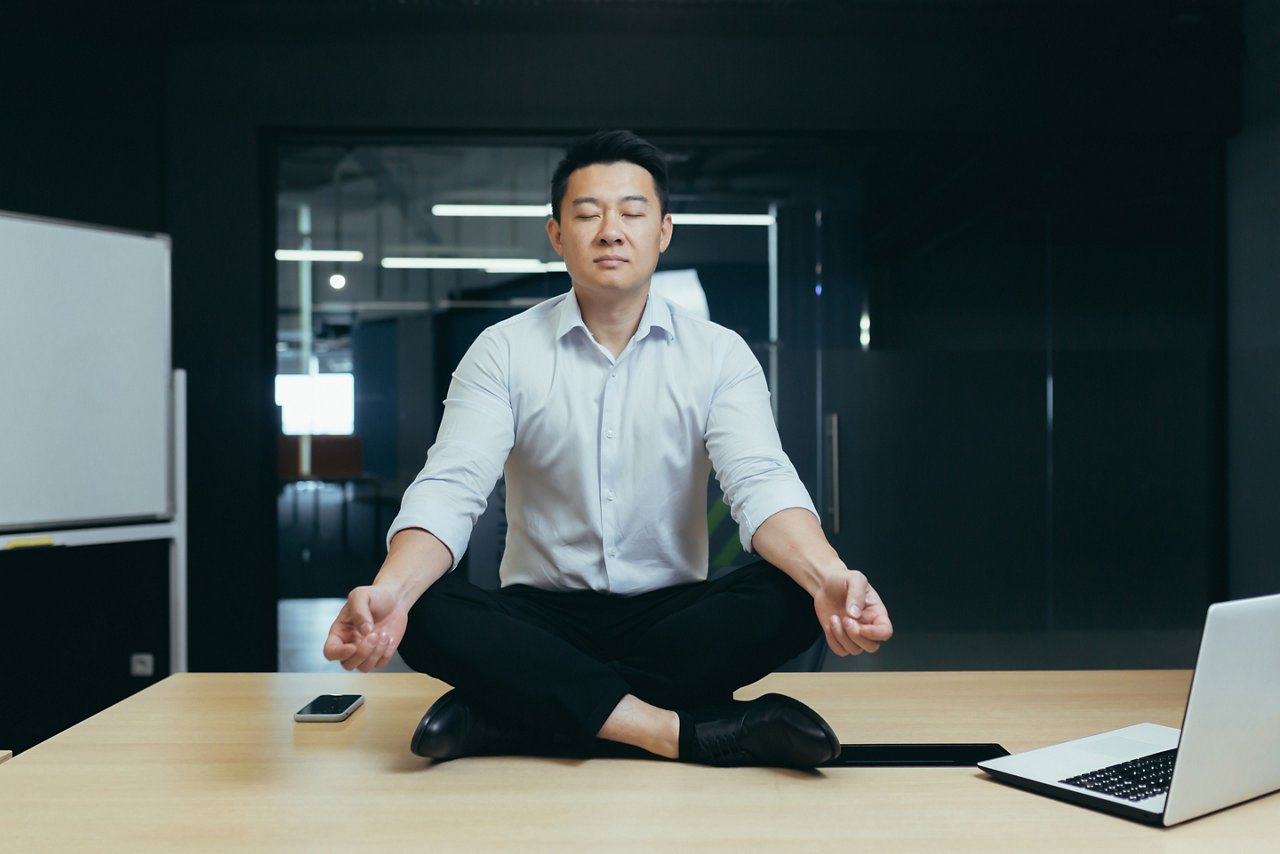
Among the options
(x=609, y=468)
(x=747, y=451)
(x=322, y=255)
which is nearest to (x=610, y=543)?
(x=609, y=468)

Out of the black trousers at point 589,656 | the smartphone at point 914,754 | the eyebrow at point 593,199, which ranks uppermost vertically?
the eyebrow at point 593,199

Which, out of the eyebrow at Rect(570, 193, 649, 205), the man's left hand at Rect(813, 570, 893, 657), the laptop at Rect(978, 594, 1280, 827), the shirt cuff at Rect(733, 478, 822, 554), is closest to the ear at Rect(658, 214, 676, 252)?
the eyebrow at Rect(570, 193, 649, 205)

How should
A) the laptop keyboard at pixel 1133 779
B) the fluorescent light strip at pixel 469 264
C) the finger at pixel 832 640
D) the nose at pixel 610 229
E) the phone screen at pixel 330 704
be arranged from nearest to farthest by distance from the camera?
the laptop keyboard at pixel 1133 779 → the finger at pixel 832 640 → the phone screen at pixel 330 704 → the nose at pixel 610 229 → the fluorescent light strip at pixel 469 264

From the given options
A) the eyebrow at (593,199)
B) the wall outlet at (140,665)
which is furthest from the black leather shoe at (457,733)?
the wall outlet at (140,665)

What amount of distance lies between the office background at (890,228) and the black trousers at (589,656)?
2.40 m

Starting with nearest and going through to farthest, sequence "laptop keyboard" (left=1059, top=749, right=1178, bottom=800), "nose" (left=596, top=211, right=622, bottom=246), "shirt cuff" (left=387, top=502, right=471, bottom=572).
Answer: "laptop keyboard" (left=1059, top=749, right=1178, bottom=800)
"shirt cuff" (left=387, top=502, right=471, bottom=572)
"nose" (left=596, top=211, right=622, bottom=246)

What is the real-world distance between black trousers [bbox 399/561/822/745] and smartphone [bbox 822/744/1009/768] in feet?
0.58

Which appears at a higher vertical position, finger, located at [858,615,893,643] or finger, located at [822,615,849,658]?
finger, located at [858,615,893,643]

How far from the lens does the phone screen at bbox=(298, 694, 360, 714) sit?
1664 mm

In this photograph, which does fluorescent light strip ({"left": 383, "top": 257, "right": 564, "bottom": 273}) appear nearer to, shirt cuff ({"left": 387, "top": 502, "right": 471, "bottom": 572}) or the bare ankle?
shirt cuff ({"left": 387, "top": 502, "right": 471, "bottom": 572})

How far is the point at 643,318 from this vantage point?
6.38ft

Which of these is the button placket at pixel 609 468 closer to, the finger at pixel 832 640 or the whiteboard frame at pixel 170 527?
the finger at pixel 832 640

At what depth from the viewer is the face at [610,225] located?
72.2 inches

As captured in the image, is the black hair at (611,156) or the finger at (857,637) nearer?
the finger at (857,637)
